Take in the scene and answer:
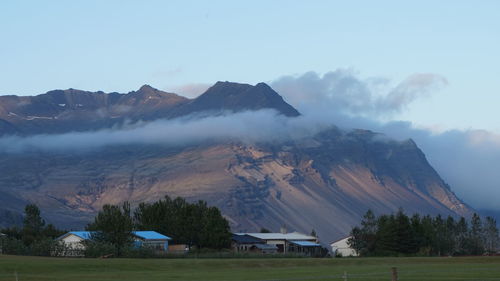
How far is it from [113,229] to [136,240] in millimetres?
14117

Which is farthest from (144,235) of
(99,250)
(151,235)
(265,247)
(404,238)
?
(404,238)

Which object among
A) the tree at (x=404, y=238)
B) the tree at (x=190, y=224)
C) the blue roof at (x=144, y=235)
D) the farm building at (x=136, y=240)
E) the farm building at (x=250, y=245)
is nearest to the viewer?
the farm building at (x=136, y=240)

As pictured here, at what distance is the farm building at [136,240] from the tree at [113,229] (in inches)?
103

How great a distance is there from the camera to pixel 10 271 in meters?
77.4

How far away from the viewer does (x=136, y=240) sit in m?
148

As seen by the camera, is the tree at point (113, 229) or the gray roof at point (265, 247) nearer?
the tree at point (113, 229)

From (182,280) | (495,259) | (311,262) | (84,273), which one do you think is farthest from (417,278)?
(495,259)

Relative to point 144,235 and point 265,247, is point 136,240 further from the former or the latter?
point 265,247

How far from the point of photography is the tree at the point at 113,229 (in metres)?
133

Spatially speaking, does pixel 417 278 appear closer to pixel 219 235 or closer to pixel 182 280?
pixel 182 280

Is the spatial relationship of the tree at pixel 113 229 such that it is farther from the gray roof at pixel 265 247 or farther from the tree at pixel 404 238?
the gray roof at pixel 265 247

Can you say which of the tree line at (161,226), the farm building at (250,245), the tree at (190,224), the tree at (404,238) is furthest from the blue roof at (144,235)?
the tree at (404,238)

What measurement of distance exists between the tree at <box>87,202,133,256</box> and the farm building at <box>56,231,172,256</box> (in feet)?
8.61

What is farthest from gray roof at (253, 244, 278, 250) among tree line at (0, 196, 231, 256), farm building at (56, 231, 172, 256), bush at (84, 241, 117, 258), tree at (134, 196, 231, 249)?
bush at (84, 241, 117, 258)
